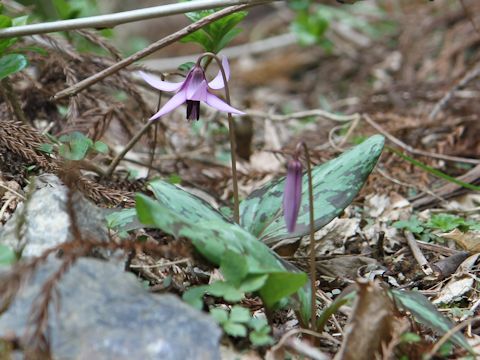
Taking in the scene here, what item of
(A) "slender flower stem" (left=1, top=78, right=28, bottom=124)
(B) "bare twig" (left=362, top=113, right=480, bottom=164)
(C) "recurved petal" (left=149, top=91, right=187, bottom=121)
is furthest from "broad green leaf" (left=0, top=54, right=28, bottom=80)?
(B) "bare twig" (left=362, top=113, right=480, bottom=164)

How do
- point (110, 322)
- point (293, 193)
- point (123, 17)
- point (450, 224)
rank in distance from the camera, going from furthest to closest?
point (450, 224)
point (123, 17)
point (293, 193)
point (110, 322)

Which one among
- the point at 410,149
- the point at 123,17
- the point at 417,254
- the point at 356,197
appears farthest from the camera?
the point at 410,149

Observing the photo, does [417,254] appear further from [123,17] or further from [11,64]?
[11,64]

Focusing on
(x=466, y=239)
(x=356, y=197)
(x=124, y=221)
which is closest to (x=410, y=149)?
(x=356, y=197)

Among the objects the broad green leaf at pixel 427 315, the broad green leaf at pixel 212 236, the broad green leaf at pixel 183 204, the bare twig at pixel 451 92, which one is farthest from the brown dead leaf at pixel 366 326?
the bare twig at pixel 451 92

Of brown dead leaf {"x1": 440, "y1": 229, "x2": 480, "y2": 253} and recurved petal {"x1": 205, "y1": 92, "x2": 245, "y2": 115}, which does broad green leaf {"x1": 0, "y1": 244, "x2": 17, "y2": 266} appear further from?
brown dead leaf {"x1": 440, "y1": 229, "x2": 480, "y2": 253}

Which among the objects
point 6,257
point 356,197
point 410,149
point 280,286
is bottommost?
point 356,197

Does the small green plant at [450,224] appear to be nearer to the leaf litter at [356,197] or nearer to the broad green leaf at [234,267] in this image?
the leaf litter at [356,197]
